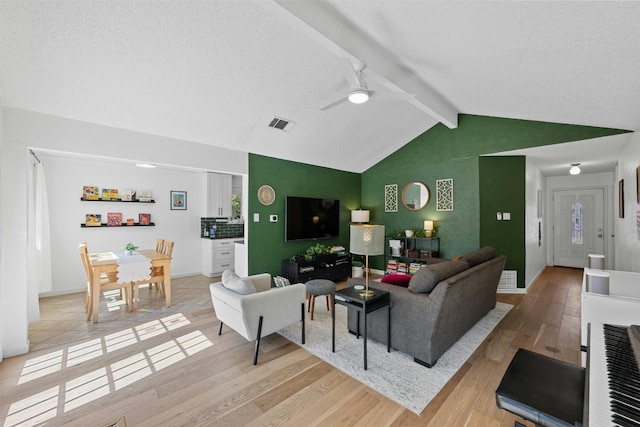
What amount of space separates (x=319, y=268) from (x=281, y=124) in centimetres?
273

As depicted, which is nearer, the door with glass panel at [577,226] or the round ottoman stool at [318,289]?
the round ottoman stool at [318,289]

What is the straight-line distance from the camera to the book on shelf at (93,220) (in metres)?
4.79

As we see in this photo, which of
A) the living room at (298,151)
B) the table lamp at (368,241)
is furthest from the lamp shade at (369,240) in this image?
the living room at (298,151)

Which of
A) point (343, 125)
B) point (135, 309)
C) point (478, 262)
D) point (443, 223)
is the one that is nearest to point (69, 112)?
point (135, 309)

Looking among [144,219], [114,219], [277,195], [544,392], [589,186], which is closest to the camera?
[544,392]

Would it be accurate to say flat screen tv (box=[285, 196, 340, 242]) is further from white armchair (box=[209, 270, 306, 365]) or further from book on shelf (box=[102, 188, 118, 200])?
book on shelf (box=[102, 188, 118, 200])

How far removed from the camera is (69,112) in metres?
2.92

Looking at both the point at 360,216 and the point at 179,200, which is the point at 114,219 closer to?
the point at 179,200

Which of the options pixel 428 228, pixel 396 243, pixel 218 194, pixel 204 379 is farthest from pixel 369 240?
pixel 218 194

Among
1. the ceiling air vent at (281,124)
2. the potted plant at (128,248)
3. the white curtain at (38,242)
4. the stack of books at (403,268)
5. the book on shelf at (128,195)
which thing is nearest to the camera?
the white curtain at (38,242)

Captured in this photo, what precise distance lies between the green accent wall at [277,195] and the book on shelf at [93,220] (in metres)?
2.84

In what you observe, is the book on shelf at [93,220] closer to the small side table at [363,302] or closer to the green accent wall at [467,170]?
the small side table at [363,302]

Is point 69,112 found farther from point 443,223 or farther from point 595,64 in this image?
point 443,223

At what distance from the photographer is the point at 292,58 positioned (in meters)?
2.81
